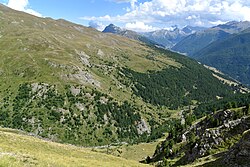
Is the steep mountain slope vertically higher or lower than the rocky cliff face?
lower

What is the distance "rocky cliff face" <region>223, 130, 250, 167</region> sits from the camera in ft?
152

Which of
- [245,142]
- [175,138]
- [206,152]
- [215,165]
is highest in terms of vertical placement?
→ [245,142]

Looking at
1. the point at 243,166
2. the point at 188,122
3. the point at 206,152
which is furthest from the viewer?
the point at 188,122

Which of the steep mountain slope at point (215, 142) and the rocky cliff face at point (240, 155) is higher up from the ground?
the rocky cliff face at point (240, 155)

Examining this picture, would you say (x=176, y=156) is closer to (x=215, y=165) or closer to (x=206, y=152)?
(x=206, y=152)

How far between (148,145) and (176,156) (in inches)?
3207

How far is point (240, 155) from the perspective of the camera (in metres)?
47.8

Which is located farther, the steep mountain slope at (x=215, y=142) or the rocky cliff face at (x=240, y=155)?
the steep mountain slope at (x=215, y=142)

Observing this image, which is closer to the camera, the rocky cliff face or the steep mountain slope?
the rocky cliff face

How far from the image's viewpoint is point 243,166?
45.7 m

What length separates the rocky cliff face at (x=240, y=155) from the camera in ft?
152

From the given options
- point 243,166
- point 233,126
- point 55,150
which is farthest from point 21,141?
point 233,126

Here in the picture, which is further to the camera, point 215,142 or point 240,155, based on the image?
point 215,142

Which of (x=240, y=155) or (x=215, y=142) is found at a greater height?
(x=240, y=155)
